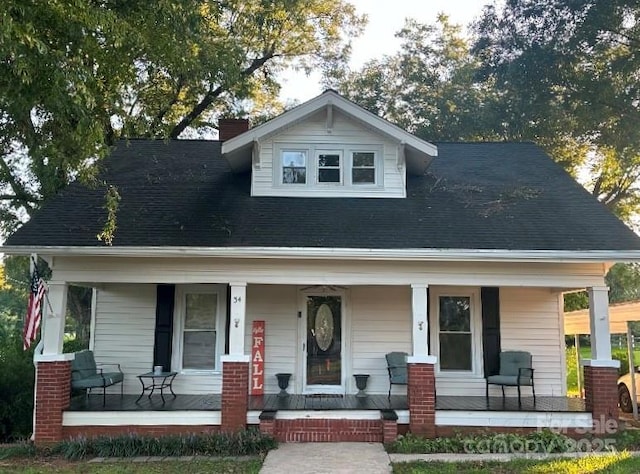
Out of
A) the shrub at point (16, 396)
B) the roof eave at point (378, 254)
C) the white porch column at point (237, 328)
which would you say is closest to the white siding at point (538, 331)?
the roof eave at point (378, 254)

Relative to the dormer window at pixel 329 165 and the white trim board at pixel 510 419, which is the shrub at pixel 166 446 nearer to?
the white trim board at pixel 510 419

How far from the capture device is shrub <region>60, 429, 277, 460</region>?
26.4 ft

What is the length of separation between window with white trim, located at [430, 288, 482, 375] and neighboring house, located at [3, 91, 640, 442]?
27mm

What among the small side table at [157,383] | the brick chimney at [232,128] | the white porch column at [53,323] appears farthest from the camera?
the brick chimney at [232,128]

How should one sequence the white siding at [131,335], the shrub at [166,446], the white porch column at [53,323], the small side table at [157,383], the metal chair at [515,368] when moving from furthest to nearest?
the white siding at [131,335] < the metal chair at [515,368] < the small side table at [157,383] < the white porch column at [53,323] < the shrub at [166,446]

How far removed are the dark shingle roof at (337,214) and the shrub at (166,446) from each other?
299 cm

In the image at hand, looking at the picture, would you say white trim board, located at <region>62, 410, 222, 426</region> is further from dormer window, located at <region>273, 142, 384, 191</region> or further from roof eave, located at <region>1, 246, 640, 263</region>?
dormer window, located at <region>273, 142, 384, 191</region>

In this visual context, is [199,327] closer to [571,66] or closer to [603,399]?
[603,399]

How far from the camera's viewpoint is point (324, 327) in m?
10.9

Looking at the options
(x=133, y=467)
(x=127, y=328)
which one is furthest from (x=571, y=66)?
(x=133, y=467)

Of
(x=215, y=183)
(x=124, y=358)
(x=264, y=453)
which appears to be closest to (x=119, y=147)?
(x=215, y=183)

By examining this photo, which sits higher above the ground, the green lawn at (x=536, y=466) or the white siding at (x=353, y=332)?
the white siding at (x=353, y=332)

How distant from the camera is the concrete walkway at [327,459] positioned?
23.4ft

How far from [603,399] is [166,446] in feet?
22.5
